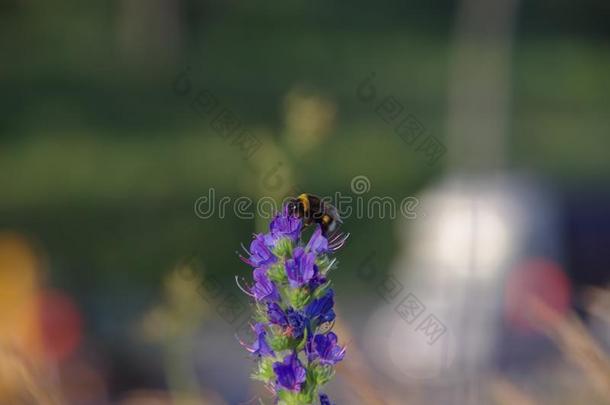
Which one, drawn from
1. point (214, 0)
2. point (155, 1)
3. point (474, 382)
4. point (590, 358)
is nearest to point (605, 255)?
point (474, 382)

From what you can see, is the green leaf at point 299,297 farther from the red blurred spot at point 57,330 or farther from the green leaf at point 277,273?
the red blurred spot at point 57,330

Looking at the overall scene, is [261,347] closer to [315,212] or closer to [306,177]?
[315,212]

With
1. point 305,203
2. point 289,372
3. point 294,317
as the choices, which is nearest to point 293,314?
point 294,317

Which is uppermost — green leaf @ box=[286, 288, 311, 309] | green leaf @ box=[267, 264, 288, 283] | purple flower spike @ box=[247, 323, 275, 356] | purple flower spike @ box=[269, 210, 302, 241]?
purple flower spike @ box=[269, 210, 302, 241]

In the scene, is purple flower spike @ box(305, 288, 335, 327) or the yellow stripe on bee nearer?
purple flower spike @ box(305, 288, 335, 327)

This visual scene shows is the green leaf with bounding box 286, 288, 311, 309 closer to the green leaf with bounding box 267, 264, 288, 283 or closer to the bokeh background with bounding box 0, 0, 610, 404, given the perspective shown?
the green leaf with bounding box 267, 264, 288, 283

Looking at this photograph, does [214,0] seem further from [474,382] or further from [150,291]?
[474,382]

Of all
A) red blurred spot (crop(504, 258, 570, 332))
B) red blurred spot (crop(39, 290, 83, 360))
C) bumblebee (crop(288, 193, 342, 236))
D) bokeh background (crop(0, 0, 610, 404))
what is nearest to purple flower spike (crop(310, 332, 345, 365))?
bumblebee (crop(288, 193, 342, 236))
